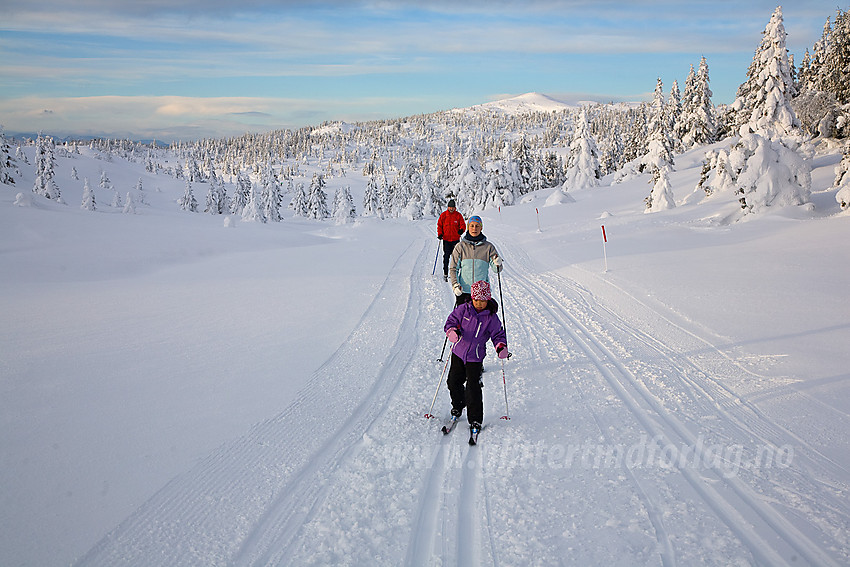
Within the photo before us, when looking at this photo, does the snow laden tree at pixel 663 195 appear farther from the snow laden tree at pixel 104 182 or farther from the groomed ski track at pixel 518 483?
the snow laden tree at pixel 104 182

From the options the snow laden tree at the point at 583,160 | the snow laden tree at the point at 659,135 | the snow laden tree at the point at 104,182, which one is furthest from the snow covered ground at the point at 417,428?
the snow laden tree at the point at 104,182

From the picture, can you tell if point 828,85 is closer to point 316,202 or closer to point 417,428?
point 417,428

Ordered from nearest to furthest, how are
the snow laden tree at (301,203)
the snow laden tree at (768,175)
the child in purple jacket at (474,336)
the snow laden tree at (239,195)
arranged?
the child in purple jacket at (474,336)
the snow laden tree at (768,175)
the snow laden tree at (239,195)
the snow laden tree at (301,203)

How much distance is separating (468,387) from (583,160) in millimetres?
50930

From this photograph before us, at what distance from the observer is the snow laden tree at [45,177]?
225ft

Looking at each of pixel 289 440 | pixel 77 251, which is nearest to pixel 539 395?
pixel 289 440

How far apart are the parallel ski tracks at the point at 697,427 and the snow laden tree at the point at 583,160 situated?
44.3 m

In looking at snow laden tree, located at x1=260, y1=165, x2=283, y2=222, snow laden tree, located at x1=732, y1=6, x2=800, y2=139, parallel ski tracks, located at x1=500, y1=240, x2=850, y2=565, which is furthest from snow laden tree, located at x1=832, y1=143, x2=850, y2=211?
snow laden tree, located at x1=260, y1=165, x2=283, y2=222

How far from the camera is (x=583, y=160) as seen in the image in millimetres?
50656

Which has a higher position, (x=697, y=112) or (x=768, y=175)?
(x=697, y=112)

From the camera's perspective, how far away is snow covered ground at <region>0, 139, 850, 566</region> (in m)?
3.40

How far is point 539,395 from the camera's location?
19.5 ft

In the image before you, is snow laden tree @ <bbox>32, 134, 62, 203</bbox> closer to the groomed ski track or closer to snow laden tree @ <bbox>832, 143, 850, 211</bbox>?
the groomed ski track

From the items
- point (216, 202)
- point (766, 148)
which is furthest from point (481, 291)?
point (216, 202)
